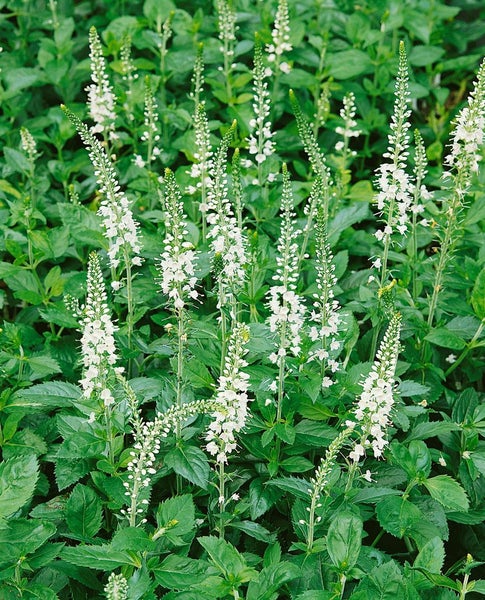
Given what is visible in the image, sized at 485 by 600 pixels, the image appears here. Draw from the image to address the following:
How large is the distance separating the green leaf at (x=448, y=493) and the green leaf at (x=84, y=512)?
5.08 feet

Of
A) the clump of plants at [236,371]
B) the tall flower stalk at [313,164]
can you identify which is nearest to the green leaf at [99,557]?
the clump of plants at [236,371]

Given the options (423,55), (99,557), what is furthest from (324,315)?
(423,55)

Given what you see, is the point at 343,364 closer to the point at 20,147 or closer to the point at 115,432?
the point at 115,432

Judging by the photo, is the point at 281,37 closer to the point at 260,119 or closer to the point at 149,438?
the point at 260,119

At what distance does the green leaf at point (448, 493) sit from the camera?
361 cm

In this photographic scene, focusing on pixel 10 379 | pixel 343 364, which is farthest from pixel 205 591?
pixel 10 379

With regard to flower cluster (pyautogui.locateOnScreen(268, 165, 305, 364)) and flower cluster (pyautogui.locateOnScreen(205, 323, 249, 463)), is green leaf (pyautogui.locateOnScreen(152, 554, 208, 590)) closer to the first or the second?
flower cluster (pyautogui.locateOnScreen(205, 323, 249, 463))

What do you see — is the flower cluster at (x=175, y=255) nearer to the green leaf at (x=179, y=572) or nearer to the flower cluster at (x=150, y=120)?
the green leaf at (x=179, y=572)

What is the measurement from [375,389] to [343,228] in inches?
74.6

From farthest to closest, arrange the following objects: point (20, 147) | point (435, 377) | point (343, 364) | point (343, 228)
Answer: point (20, 147) < point (343, 228) < point (435, 377) < point (343, 364)

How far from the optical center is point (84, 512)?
383 centimetres

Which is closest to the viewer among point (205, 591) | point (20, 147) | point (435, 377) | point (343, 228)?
point (205, 591)

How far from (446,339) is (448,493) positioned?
1027 mm

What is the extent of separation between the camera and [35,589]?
345 centimetres
